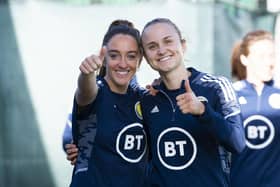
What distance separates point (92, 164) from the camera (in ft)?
13.0

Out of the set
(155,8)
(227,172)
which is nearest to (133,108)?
(227,172)

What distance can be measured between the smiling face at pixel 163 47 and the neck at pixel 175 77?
2cm

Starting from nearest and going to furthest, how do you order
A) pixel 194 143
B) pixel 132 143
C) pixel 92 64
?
pixel 92 64
pixel 194 143
pixel 132 143

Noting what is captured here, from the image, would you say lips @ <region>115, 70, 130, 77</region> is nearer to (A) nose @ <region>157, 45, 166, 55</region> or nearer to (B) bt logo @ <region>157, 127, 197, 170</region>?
(A) nose @ <region>157, 45, 166, 55</region>

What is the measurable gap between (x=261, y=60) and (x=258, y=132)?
0.40 meters

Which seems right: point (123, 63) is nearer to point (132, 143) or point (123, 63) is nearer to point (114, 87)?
point (114, 87)

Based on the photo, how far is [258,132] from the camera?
4.69m

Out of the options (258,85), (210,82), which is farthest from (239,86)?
(210,82)

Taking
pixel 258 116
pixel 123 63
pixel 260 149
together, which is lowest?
pixel 260 149

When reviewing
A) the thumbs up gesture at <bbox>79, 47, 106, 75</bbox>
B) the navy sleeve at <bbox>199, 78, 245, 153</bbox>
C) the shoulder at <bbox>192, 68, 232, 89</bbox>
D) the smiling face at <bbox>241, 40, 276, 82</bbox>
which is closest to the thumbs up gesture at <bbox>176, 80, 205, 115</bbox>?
the navy sleeve at <bbox>199, 78, 245, 153</bbox>

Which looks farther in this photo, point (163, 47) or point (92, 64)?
point (163, 47)

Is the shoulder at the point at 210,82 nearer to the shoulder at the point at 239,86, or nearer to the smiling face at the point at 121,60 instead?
the smiling face at the point at 121,60

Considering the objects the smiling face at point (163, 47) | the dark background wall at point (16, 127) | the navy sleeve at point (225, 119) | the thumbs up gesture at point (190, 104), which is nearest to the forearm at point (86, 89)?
the smiling face at point (163, 47)

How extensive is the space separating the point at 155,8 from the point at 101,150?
9.98 ft
